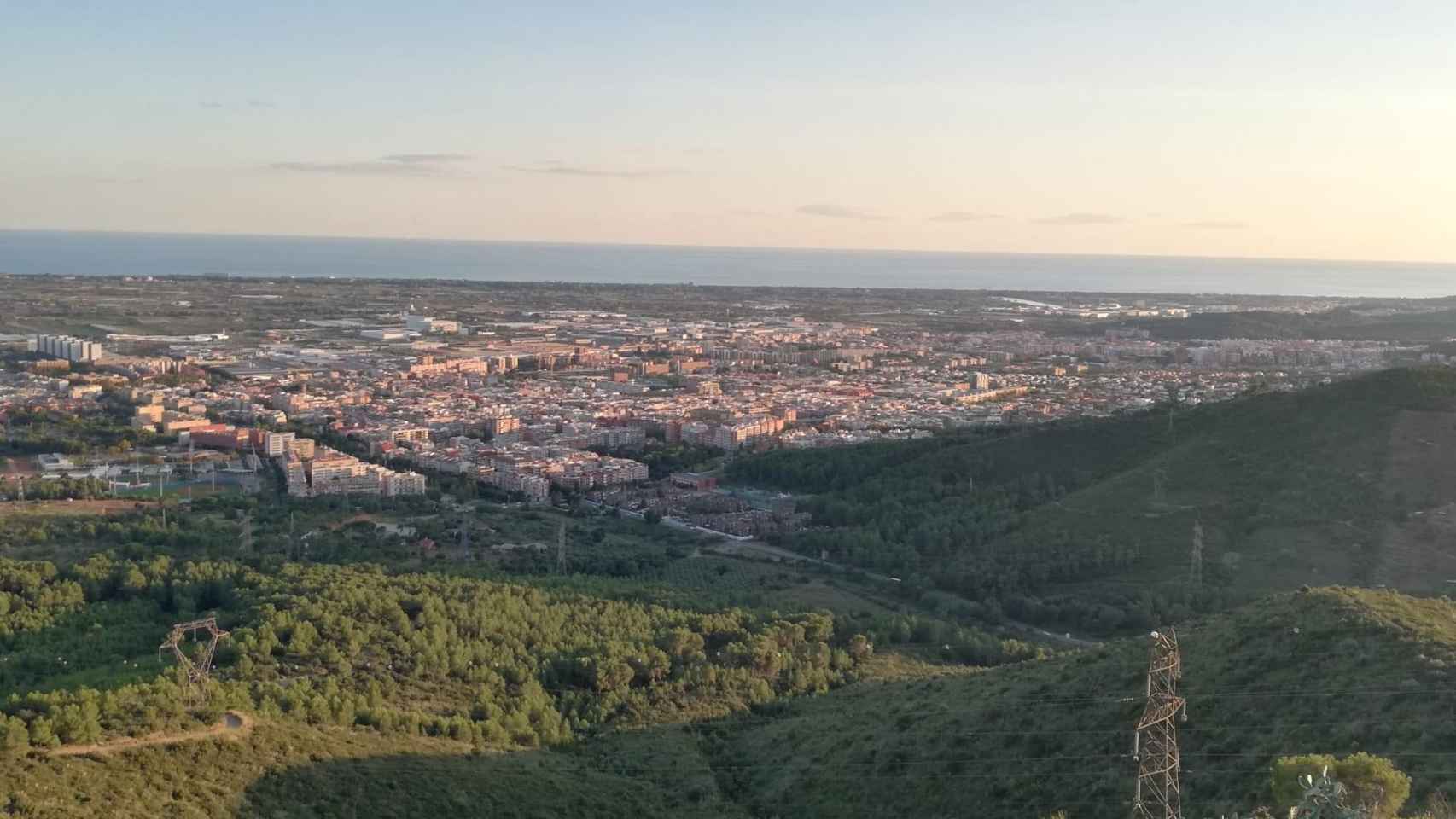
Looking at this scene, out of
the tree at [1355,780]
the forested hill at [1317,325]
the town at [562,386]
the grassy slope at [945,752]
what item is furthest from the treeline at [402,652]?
the forested hill at [1317,325]

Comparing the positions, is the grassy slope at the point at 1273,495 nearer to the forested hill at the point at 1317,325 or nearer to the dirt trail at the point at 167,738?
the dirt trail at the point at 167,738

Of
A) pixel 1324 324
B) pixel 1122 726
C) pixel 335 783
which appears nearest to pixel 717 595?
pixel 1122 726

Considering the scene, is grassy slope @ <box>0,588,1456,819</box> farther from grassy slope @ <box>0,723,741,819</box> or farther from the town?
the town

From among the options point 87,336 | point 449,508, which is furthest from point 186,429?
point 87,336

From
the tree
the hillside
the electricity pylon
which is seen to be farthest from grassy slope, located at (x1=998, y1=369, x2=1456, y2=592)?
the hillside

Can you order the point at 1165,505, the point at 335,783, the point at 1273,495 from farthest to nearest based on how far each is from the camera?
the point at 1165,505 < the point at 1273,495 < the point at 335,783

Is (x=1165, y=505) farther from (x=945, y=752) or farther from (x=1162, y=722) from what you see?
(x=1162, y=722)
